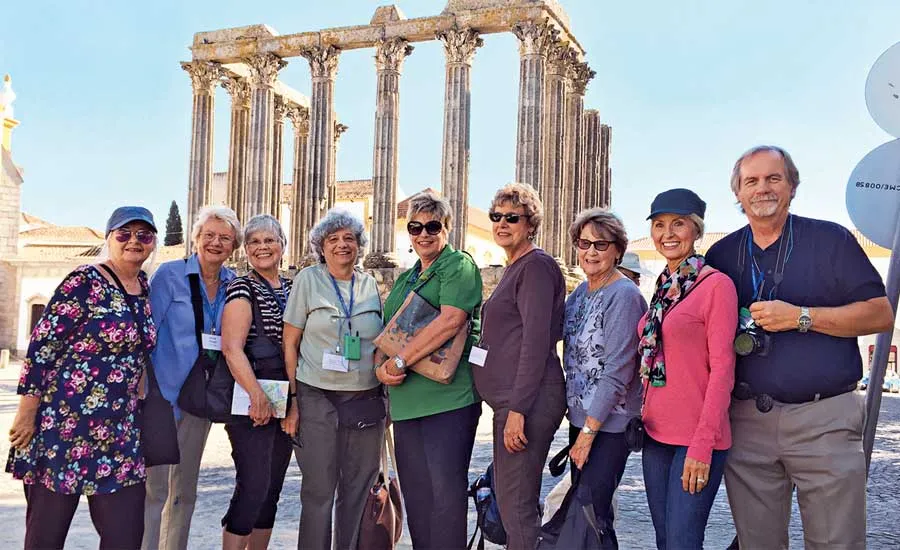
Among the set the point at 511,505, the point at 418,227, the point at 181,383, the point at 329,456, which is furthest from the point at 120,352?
the point at 511,505

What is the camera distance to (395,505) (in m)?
5.07

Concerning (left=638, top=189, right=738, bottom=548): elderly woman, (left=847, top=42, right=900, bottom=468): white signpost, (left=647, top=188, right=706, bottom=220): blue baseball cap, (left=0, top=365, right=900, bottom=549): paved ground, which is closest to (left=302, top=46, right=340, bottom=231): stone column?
(left=0, top=365, right=900, bottom=549): paved ground

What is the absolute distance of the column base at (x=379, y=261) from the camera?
961 inches

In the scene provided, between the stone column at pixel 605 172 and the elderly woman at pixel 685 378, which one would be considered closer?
the elderly woman at pixel 685 378

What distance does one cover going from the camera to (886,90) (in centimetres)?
395

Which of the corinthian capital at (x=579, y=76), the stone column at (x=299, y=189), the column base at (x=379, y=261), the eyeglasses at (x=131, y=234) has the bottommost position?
the eyeglasses at (x=131, y=234)

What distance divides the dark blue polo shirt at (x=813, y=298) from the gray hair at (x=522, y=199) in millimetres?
1353

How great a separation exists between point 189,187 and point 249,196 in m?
2.46

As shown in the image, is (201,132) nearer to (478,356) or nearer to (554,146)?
(554,146)

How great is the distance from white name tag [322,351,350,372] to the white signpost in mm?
2846

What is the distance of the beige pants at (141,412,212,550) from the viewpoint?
4590 millimetres

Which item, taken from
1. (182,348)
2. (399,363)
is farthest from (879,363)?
(182,348)

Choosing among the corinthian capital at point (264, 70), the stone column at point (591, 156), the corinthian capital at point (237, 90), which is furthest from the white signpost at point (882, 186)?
the corinthian capital at point (237, 90)

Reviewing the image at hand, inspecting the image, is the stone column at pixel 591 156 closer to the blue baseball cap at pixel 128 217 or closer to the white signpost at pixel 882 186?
the white signpost at pixel 882 186
